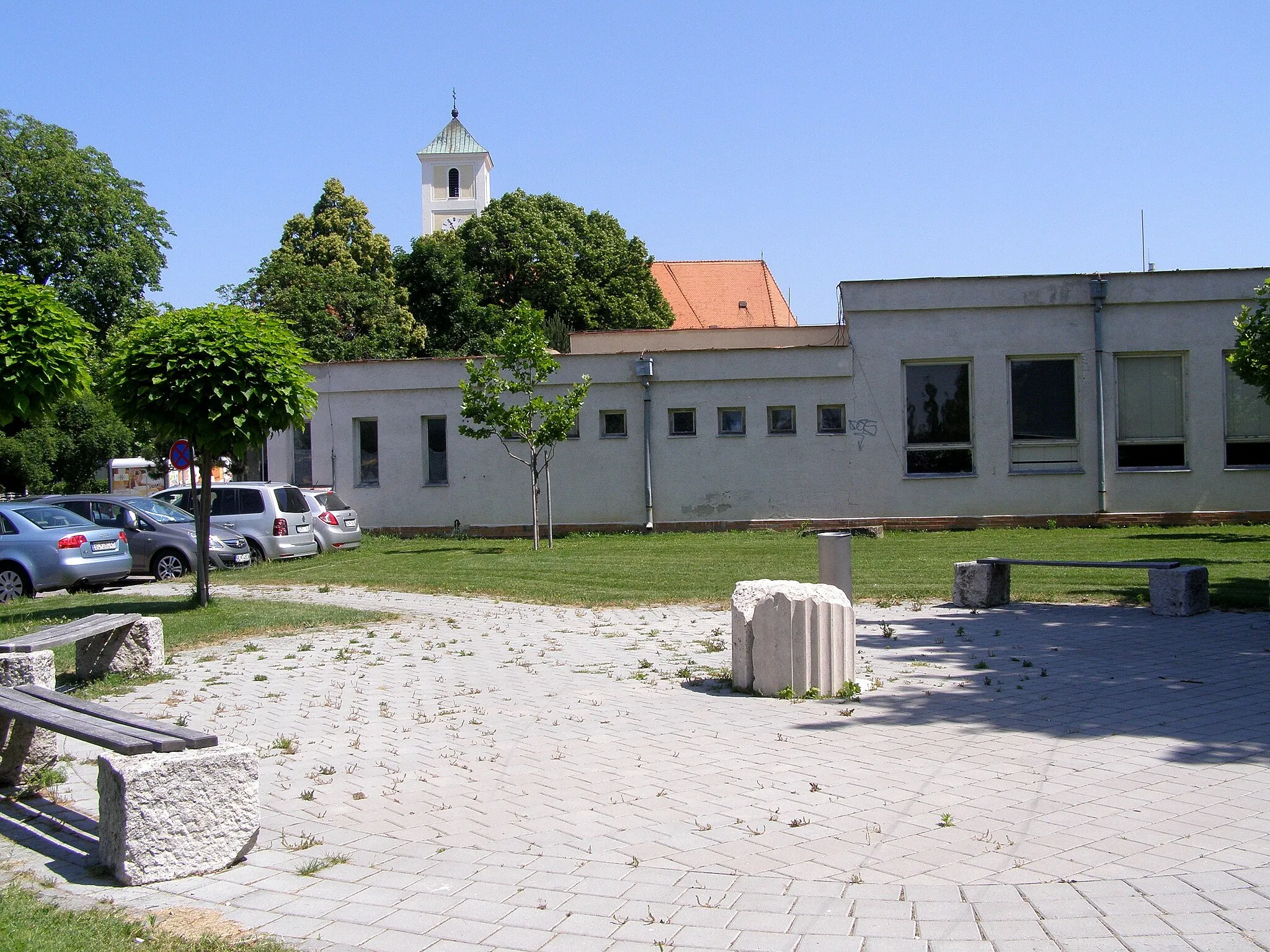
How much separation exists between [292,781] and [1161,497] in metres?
24.0

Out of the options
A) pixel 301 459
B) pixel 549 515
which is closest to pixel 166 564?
pixel 301 459

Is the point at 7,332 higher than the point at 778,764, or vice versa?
the point at 7,332

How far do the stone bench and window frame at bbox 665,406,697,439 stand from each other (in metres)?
13.5

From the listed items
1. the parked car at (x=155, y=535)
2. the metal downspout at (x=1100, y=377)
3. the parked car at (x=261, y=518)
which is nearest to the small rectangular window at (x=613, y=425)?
the parked car at (x=261, y=518)

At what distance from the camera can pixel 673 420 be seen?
26.6 metres

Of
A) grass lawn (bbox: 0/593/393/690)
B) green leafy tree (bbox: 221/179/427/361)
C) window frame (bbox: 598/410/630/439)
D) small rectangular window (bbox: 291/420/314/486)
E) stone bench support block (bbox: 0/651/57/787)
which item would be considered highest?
green leafy tree (bbox: 221/179/427/361)

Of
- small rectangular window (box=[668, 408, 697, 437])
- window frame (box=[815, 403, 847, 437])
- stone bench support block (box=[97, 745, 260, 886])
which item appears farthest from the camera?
small rectangular window (box=[668, 408, 697, 437])

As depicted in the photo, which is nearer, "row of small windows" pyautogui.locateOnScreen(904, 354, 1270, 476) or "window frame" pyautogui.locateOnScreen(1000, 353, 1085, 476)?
"row of small windows" pyautogui.locateOnScreen(904, 354, 1270, 476)

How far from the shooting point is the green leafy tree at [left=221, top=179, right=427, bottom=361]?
1843 inches

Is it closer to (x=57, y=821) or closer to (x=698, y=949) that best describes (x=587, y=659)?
(x=57, y=821)

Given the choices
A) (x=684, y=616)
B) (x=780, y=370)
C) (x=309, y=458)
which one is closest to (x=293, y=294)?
(x=309, y=458)

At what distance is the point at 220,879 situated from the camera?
4660mm

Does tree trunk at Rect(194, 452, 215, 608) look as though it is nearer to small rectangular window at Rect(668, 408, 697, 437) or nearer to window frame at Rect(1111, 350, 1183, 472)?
small rectangular window at Rect(668, 408, 697, 437)

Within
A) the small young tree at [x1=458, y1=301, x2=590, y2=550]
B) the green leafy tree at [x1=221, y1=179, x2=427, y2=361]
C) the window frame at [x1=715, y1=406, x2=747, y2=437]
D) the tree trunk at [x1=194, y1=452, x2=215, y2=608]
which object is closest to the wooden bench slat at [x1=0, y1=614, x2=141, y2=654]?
the tree trunk at [x1=194, y1=452, x2=215, y2=608]
